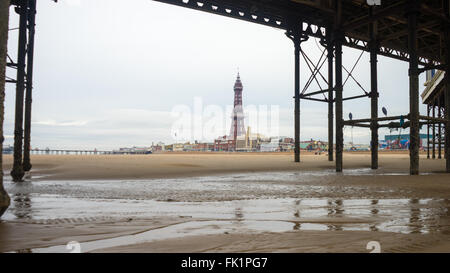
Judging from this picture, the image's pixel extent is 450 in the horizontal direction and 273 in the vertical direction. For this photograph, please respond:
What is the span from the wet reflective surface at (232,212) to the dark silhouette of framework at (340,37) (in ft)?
15.8

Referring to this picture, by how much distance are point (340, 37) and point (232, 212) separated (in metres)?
9.97

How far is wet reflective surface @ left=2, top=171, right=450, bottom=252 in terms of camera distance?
2.68 meters

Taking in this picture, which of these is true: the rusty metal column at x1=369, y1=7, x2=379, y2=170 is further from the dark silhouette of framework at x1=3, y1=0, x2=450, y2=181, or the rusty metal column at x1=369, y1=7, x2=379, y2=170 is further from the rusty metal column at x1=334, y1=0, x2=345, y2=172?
the rusty metal column at x1=334, y1=0, x2=345, y2=172

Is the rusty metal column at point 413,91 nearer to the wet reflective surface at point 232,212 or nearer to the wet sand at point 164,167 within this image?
the wet sand at point 164,167

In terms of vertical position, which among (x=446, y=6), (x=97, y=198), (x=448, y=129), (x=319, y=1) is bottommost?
(x=97, y=198)

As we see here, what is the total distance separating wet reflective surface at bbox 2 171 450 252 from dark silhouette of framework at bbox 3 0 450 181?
15.8 feet

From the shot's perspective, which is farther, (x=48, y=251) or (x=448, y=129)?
(x=448, y=129)

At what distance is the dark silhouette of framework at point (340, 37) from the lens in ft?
30.2

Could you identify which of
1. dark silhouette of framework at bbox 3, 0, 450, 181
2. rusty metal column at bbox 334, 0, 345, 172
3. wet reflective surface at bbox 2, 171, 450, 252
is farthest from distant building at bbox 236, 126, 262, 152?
wet reflective surface at bbox 2, 171, 450, 252

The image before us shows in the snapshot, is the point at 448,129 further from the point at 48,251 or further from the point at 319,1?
the point at 48,251

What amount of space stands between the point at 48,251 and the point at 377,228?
8.04ft
